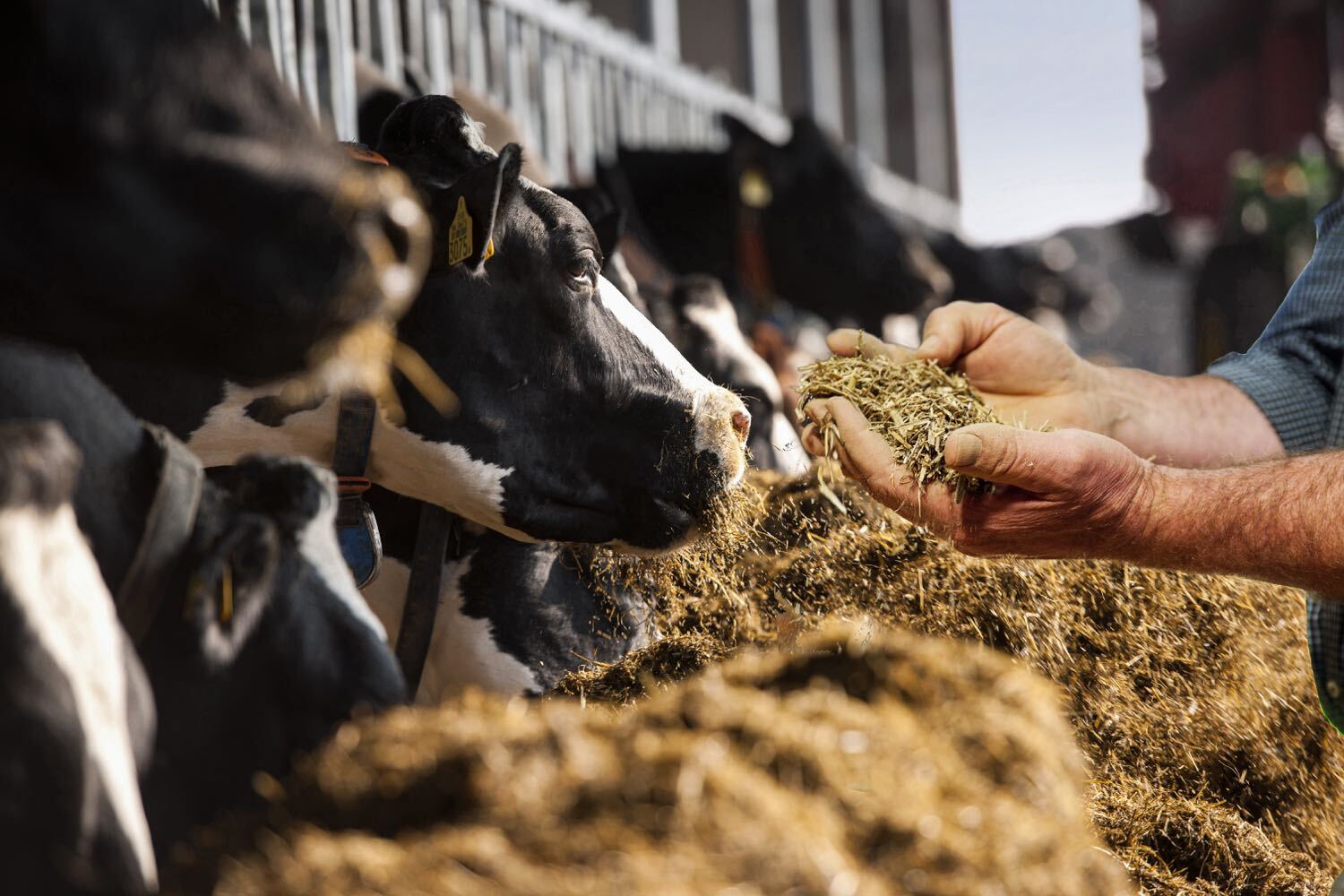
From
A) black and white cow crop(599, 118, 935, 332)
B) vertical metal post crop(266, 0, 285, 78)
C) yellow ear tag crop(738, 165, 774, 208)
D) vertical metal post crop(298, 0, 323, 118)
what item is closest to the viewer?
vertical metal post crop(266, 0, 285, 78)

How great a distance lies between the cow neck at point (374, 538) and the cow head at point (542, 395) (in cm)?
4

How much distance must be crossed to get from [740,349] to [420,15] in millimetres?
1436

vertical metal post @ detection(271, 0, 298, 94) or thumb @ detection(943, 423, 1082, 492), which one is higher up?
vertical metal post @ detection(271, 0, 298, 94)

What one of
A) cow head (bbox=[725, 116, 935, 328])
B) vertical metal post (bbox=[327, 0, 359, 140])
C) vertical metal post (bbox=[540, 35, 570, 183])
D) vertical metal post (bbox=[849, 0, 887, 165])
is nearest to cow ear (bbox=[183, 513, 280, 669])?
vertical metal post (bbox=[327, 0, 359, 140])

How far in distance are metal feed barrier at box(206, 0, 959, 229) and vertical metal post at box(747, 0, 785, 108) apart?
0.34 m

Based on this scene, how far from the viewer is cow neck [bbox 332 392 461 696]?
5.61 ft

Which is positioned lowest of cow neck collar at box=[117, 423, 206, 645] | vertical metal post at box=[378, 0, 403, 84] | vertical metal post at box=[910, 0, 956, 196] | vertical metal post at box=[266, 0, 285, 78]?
vertical metal post at box=[910, 0, 956, 196]

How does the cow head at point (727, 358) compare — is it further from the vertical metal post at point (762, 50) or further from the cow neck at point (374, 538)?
the vertical metal post at point (762, 50)

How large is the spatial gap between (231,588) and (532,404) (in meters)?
0.82

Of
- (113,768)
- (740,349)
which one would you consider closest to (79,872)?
(113,768)

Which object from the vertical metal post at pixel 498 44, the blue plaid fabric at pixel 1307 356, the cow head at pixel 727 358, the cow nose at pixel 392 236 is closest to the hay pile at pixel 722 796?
the cow nose at pixel 392 236

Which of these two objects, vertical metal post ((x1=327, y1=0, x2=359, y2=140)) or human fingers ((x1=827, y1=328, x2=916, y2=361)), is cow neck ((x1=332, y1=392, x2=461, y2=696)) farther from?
vertical metal post ((x1=327, y1=0, x2=359, y2=140))

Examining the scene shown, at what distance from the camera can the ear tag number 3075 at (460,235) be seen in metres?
1.58

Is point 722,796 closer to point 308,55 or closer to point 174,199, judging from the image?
point 174,199
